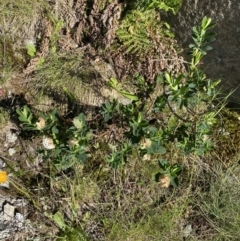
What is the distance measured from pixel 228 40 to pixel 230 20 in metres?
0.12

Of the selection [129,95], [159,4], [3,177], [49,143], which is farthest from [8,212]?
[159,4]

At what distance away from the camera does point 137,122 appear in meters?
2.47

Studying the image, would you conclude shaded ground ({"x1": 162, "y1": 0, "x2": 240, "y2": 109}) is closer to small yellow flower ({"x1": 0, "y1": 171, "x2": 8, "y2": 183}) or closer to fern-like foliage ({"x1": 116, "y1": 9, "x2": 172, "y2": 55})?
fern-like foliage ({"x1": 116, "y1": 9, "x2": 172, "y2": 55})

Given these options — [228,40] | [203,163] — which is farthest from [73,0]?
[203,163]

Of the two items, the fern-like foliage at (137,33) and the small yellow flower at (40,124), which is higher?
the fern-like foliage at (137,33)

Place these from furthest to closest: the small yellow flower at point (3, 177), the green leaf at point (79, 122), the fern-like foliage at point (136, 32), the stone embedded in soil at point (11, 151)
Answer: the fern-like foliage at point (136, 32)
the stone embedded in soil at point (11, 151)
the small yellow flower at point (3, 177)
the green leaf at point (79, 122)

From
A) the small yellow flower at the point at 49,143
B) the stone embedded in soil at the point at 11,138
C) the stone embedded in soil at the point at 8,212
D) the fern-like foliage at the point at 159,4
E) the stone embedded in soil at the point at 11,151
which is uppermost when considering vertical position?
the fern-like foliage at the point at 159,4

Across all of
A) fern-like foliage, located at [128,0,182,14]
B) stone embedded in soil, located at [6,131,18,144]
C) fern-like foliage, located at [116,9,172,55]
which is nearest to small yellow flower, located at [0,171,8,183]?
stone embedded in soil, located at [6,131,18,144]

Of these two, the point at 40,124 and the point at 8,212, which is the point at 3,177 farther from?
the point at 40,124

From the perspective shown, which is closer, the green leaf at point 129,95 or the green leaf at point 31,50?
the green leaf at point 129,95

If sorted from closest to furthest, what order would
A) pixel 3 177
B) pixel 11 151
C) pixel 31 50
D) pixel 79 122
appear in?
pixel 79 122 → pixel 3 177 → pixel 11 151 → pixel 31 50

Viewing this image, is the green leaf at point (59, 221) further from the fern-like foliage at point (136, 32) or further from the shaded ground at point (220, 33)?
the shaded ground at point (220, 33)

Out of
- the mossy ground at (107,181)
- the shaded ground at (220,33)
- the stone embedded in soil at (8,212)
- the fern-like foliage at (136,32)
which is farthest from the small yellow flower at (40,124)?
the shaded ground at (220,33)

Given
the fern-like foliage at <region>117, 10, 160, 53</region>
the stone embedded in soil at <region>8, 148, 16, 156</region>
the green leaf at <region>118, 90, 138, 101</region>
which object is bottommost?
the stone embedded in soil at <region>8, 148, 16, 156</region>
